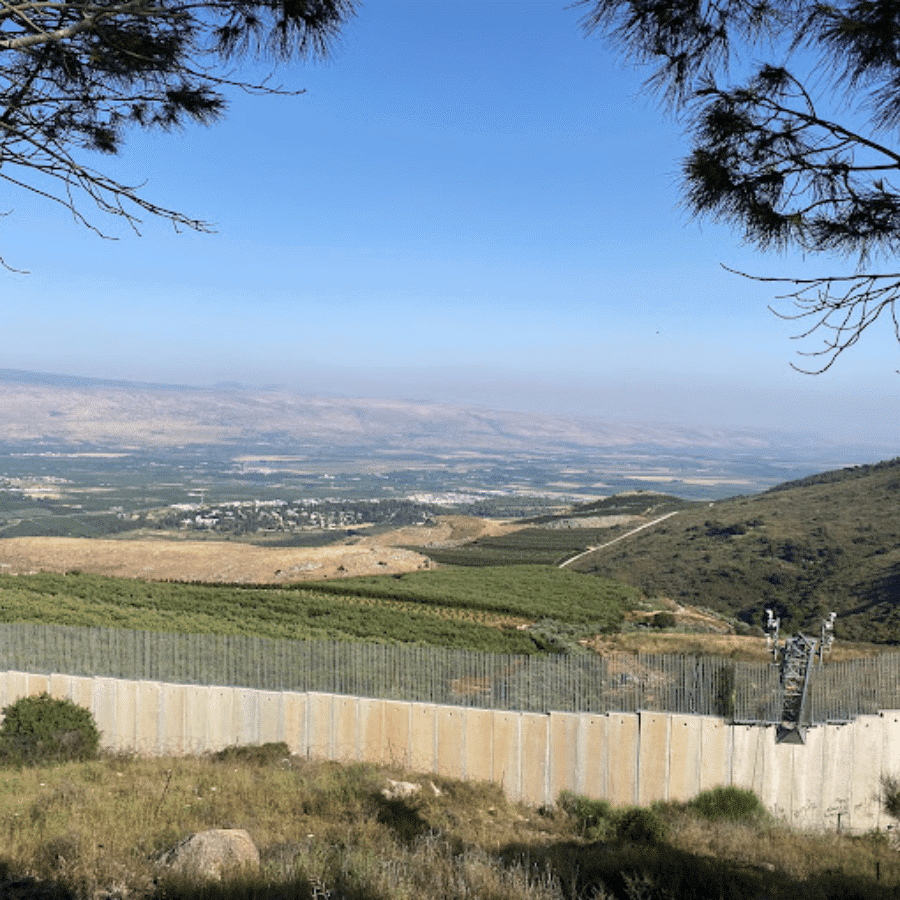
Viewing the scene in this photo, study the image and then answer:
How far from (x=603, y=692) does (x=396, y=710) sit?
394cm

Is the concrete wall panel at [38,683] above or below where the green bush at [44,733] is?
below

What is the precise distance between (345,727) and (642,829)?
6908mm

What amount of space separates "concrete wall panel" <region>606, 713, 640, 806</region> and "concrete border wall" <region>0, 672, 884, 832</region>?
0.06 ft

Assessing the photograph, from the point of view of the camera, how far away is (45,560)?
159ft

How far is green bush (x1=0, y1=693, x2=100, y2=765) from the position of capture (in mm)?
→ 12589

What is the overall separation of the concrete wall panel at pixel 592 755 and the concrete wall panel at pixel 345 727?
4.23 m

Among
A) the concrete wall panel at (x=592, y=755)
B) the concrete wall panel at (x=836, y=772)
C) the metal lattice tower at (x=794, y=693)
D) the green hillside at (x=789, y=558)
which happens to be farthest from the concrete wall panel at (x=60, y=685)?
the green hillside at (x=789, y=558)

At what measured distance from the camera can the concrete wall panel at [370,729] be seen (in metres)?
15.7

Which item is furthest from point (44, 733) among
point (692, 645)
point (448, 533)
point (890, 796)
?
point (448, 533)

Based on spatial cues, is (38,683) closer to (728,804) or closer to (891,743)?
(728,804)

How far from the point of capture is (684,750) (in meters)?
15.4

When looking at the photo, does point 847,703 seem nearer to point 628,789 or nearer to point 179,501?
point 628,789

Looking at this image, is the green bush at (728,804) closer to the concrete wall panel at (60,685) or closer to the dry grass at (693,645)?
the dry grass at (693,645)

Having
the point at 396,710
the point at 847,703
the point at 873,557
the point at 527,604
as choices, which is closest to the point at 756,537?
the point at 873,557
